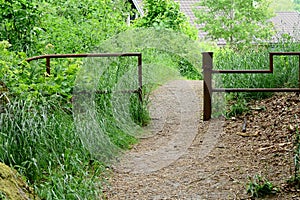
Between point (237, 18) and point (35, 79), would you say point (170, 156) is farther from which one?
point (237, 18)

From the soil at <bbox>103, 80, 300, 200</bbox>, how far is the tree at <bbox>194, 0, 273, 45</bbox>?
46.3 ft

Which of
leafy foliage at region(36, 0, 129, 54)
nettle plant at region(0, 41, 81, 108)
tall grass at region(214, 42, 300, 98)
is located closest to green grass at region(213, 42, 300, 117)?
tall grass at region(214, 42, 300, 98)

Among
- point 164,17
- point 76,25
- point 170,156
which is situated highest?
point 164,17

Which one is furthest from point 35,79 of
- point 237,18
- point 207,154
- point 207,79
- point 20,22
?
point 237,18

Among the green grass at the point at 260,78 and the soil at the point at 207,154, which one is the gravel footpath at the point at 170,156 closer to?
the soil at the point at 207,154

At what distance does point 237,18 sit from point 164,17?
30.9 feet

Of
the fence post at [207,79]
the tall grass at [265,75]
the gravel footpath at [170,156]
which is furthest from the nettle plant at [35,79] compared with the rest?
the tall grass at [265,75]

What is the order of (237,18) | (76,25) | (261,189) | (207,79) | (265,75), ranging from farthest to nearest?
(237,18) → (76,25) → (265,75) → (207,79) → (261,189)

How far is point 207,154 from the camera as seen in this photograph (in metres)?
5.83

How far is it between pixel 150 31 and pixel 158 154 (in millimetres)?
3198

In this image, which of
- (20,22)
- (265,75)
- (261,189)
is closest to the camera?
(261,189)

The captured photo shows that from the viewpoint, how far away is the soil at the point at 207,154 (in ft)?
16.0

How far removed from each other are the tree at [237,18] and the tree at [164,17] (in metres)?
8.47

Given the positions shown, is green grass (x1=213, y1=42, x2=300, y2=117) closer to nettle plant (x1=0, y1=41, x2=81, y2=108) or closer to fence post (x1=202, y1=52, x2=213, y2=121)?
fence post (x1=202, y1=52, x2=213, y2=121)
